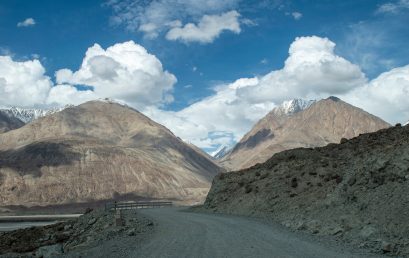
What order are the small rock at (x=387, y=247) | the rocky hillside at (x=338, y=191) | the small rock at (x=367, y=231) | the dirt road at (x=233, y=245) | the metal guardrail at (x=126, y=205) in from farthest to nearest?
the metal guardrail at (x=126, y=205)
the rocky hillside at (x=338, y=191)
the small rock at (x=367, y=231)
the small rock at (x=387, y=247)
the dirt road at (x=233, y=245)

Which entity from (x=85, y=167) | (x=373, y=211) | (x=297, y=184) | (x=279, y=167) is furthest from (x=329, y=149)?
(x=85, y=167)

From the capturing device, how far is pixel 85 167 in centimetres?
17838

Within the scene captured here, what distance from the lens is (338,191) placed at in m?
27.0

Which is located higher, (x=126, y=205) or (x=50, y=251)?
(x=126, y=205)

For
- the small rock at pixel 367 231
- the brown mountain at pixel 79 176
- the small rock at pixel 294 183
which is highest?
the brown mountain at pixel 79 176

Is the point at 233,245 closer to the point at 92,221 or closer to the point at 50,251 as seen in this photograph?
the point at 50,251

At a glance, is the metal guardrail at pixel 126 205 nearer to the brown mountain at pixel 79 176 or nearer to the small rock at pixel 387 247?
the small rock at pixel 387 247

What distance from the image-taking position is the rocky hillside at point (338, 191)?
2009 centimetres

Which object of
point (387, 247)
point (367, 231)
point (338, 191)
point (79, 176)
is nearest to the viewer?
point (387, 247)

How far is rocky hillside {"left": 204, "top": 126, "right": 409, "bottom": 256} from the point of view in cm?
2009

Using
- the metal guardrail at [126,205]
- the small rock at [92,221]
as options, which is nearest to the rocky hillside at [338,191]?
the metal guardrail at [126,205]

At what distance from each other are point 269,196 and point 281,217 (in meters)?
6.46

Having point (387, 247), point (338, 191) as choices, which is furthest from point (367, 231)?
point (338, 191)

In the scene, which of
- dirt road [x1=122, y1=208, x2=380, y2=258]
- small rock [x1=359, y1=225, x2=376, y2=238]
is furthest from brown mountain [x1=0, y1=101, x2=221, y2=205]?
small rock [x1=359, y1=225, x2=376, y2=238]
